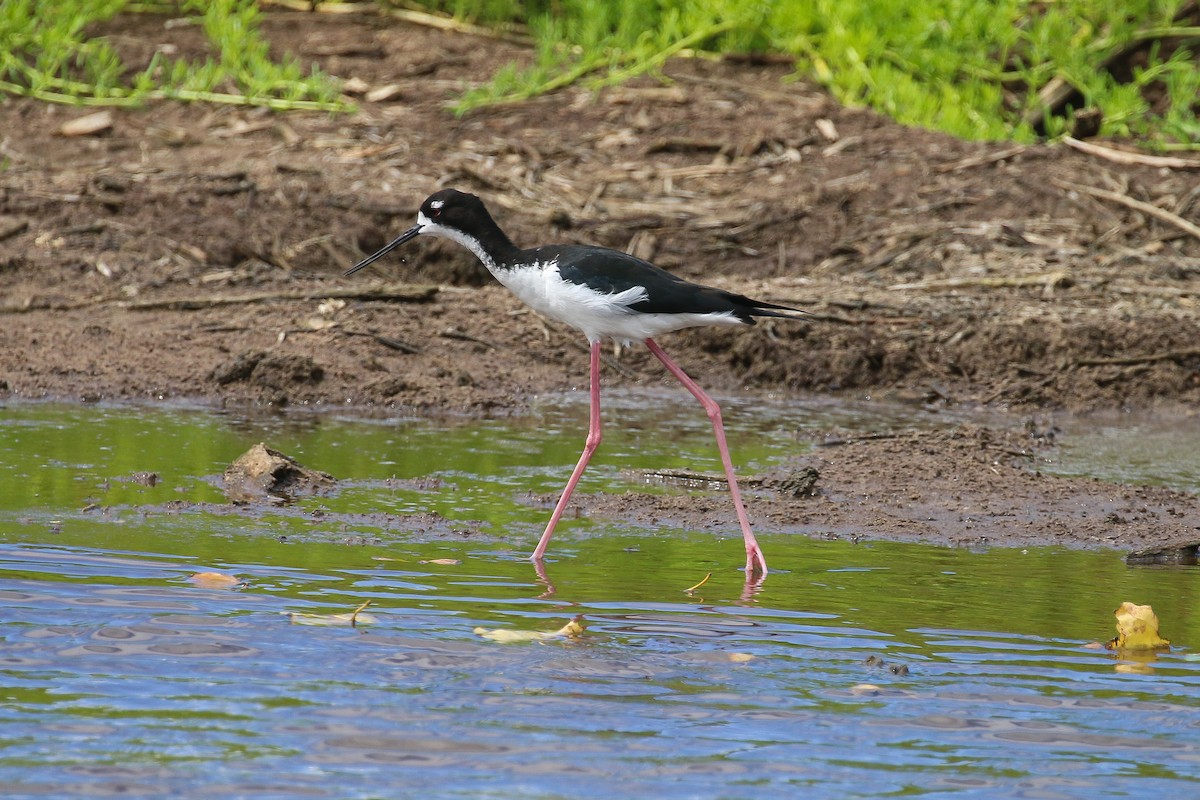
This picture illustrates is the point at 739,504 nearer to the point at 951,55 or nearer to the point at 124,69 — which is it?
the point at 951,55

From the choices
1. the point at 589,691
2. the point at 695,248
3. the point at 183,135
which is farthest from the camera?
the point at 183,135

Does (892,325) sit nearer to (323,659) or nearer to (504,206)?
(504,206)

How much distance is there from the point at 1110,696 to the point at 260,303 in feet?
18.8

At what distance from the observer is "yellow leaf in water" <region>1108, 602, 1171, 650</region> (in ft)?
14.8

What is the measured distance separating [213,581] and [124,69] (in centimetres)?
756

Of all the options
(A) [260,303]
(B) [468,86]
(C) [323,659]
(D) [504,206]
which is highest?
(B) [468,86]

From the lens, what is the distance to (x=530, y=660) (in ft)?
14.3

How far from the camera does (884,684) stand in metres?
4.24

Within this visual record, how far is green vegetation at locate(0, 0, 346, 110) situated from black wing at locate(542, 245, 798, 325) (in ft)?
18.5

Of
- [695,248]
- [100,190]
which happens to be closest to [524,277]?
[695,248]

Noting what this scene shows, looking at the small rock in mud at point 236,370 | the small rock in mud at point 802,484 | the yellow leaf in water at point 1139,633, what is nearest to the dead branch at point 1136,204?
the small rock in mud at point 802,484

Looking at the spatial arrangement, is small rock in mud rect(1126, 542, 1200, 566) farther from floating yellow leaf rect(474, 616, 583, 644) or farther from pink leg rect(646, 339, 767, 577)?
floating yellow leaf rect(474, 616, 583, 644)

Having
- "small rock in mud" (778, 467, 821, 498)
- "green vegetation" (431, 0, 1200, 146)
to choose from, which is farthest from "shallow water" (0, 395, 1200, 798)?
"green vegetation" (431, 0, 1200, 146)

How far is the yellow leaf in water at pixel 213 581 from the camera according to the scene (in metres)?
4.89
